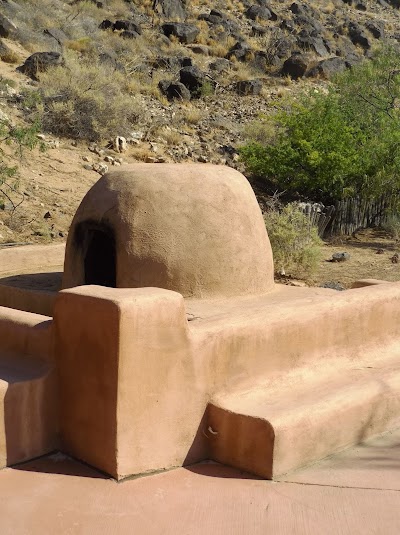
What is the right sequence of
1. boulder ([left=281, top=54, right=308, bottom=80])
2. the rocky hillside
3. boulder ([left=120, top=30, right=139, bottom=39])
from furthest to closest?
1. boulder ([left=281, top=54, right=308, bottom=80])
2. boulder ([left=120, top=30, right=139, bottom=39])
3. the rocky hillside

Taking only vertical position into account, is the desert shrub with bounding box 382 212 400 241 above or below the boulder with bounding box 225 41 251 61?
below

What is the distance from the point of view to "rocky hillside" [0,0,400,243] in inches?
532

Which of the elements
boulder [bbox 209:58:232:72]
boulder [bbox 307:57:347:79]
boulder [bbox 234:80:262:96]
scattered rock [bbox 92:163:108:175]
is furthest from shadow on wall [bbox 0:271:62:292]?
boulder [bbox 307:57:347:79]

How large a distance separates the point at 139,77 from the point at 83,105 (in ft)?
18.5

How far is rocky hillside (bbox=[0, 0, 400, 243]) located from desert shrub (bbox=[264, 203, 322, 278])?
3537mm

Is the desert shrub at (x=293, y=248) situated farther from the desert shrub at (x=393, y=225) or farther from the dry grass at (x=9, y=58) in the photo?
the dry grass at (x=9, y=58)

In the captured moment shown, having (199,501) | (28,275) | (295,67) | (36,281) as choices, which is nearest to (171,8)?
(295,67)

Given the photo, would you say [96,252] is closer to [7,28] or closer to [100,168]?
[100,168]

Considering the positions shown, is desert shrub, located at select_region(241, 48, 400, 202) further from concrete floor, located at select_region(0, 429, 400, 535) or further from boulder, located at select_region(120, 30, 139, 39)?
concrete floor, located at select_region(0, 429, 400, 535)

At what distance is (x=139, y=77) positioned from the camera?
20.8 m

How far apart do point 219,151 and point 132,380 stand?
14.7 m

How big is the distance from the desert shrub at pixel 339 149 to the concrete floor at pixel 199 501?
1207 centimetres

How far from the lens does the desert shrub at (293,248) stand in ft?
36.5

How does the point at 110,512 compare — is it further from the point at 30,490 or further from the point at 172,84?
the point at 172,84
